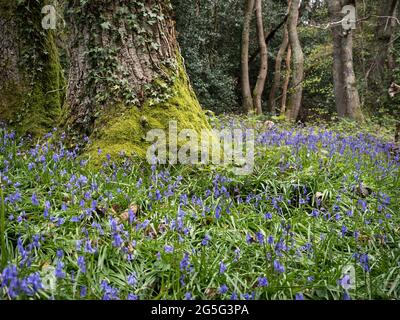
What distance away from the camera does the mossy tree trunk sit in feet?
Result: 18.0

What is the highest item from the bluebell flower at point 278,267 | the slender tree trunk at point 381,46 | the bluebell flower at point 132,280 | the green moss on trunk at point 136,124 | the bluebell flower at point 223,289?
the slender tree trunk at point 381,46

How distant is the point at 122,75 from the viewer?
13.6ft

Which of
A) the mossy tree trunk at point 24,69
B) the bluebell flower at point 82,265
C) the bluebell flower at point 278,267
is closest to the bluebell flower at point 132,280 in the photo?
the bluebell flower at point 82,265

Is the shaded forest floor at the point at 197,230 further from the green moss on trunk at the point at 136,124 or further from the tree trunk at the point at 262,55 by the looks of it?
the tree trunk at the point at 262,55

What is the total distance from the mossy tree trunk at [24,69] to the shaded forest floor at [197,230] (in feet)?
4.21

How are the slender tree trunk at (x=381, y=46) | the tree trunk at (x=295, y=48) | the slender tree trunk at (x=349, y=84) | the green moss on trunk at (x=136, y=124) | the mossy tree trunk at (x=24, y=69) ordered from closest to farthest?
the green moss on trunk at (x=136, y=124) < the mossy tree trunk at (x=24, y=69) < the slender tree trunk at (x=349, y=84) < the slender tree trunk at (x=381, y=46) < the tree trunk at (x=295, y=48)

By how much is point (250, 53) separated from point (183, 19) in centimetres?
698

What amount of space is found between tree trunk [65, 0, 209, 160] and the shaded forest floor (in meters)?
0.45

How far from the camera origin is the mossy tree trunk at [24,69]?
5500 millimetres

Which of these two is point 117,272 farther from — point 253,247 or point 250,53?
point 250,53

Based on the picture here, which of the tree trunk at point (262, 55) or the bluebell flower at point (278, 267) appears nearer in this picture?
the bluebell flower at point (278, 267)

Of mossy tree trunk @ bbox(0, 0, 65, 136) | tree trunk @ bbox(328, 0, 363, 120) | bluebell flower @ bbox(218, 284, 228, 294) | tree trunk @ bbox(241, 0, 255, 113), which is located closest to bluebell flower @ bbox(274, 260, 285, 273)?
bluebell flower @ bbox(218, 284, 228, 294)
